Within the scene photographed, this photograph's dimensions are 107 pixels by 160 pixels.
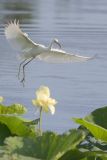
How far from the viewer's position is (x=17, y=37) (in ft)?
17.9

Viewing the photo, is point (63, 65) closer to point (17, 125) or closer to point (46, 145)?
point (17, 125)

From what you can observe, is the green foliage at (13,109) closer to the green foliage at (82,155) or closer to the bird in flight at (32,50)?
the green foliage at (82,155)

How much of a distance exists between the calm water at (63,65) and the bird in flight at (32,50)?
1903 mm

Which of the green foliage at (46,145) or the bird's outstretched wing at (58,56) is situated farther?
the bird's outstretched wing at (58,56)

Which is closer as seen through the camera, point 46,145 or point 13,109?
point 46,145

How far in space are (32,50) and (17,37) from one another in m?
0.22

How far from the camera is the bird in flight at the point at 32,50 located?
17.4ft

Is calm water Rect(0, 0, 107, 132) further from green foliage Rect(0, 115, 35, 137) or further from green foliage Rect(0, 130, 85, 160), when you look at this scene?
green foliage Rect(0, 130, 85, 160)

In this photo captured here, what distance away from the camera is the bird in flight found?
530 cm

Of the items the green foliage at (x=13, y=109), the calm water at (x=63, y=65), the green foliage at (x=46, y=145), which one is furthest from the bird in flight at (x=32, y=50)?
the green foliage at (x=46, y=145)

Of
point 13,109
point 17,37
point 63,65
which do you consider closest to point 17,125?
point 13,109

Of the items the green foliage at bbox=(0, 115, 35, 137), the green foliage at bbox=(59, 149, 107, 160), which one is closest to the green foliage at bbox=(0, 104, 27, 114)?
the green foliage at bbox=(0, 115, 35, 137)

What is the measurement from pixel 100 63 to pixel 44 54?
6.92m

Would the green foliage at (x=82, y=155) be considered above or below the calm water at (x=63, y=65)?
above
